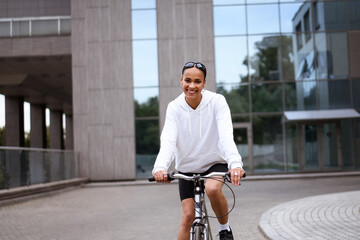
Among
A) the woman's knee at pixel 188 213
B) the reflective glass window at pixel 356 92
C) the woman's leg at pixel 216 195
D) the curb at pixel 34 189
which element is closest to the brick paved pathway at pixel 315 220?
the woman's leg at pixel 216 195

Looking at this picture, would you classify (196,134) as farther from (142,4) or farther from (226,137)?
(142,4)

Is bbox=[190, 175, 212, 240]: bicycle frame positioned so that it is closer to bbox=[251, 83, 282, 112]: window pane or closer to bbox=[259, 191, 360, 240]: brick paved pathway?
bbox=[259, 191, 360, 240]: brick paved pathway

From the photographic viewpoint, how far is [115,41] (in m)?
20.1

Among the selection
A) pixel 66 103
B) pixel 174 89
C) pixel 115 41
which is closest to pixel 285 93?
pixel 174 89

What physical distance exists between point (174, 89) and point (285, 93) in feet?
16.5

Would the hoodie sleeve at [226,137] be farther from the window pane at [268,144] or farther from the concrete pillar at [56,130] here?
the concrete pillar at [56,130]

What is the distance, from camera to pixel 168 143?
3.33m

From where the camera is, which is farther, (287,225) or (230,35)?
(230,35)

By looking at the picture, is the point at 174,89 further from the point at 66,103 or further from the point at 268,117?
the point at 66,103

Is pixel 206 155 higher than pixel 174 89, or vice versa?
pixel 174 89

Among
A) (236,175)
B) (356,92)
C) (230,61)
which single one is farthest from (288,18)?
(236,175)

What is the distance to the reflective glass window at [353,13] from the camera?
20.6m

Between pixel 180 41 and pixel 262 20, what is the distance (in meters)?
3.92

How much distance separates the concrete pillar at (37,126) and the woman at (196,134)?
3154 centimetres
